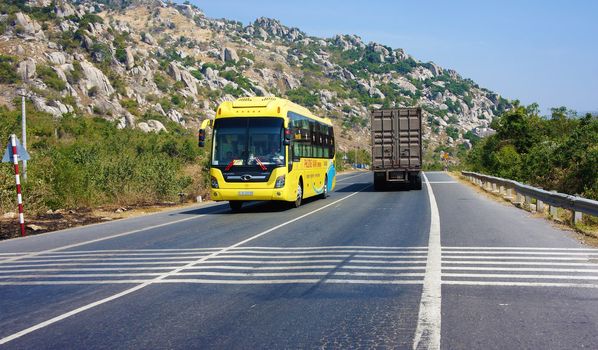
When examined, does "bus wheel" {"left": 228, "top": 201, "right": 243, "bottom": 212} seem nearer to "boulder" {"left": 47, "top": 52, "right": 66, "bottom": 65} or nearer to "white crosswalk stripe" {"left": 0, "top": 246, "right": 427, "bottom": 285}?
"white crosswalk stripe" {"left": 0, "top": 246, "right": 427, "bottom": 285}

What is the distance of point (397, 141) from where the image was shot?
29.4 meters

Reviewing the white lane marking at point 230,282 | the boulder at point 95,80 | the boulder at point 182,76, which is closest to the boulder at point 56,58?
the boulder at point 95,80

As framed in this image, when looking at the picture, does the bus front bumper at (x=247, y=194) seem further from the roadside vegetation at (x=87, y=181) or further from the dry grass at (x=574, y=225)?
the dry grass at (x=574, y=225)

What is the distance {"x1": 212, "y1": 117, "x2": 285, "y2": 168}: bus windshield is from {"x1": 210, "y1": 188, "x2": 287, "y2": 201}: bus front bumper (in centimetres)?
78

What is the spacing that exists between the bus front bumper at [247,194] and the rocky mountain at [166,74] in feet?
198

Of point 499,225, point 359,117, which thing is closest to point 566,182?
point 499,225

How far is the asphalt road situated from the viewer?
5.27 m

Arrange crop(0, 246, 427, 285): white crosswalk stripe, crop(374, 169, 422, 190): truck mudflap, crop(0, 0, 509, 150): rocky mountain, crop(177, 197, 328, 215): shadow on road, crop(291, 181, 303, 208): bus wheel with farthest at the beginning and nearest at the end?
crop(0, 0, 509, 150): rocky mountain → crop(374, 169, 422, 190): truck mudflap → crop(291, 181, 303, 208): bus wheel → crop(177, 197, 328, 215): shadow on road → crop(0, 246, 427, 285): white crosswalk stripe

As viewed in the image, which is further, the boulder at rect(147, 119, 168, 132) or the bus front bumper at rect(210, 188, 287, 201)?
the boulder at rect(147, 119, 168, 132)

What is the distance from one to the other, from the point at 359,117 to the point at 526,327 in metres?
149

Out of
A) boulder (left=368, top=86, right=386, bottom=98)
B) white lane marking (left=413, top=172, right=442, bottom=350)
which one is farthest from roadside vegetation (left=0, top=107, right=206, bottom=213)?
boulder (left=368, top=86, right=386, bottom=98)

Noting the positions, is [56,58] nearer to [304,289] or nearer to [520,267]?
[304,289]

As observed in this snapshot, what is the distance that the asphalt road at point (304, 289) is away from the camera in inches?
208

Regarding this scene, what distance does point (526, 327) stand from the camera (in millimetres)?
5461
